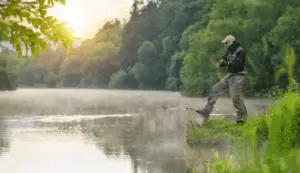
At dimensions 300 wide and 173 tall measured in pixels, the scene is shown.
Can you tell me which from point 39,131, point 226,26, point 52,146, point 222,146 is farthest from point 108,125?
point 226,26

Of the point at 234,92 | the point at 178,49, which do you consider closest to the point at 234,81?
the point at 234,92

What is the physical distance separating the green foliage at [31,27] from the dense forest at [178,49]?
25.2 inches

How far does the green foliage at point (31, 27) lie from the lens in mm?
6371

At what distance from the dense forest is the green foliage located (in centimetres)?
64

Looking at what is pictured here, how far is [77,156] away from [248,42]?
3402cm

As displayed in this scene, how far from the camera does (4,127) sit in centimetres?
1647

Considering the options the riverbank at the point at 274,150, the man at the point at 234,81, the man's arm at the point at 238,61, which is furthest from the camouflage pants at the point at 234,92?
the riverbank at the point at 274,150

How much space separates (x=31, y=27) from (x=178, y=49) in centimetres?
7477

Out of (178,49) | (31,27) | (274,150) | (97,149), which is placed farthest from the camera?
(178,49)

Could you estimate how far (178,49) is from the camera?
81000mm

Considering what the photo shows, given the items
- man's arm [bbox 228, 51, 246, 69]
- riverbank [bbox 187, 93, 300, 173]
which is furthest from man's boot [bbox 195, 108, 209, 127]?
riverbank [bbox 187, 93, 300, 173]

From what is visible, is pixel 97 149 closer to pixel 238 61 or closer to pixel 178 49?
pixel 238 61

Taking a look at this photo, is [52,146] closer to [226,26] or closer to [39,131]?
[39,131]

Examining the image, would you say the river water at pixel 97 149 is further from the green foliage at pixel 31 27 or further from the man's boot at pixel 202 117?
the green foliage at pixel 31 27
